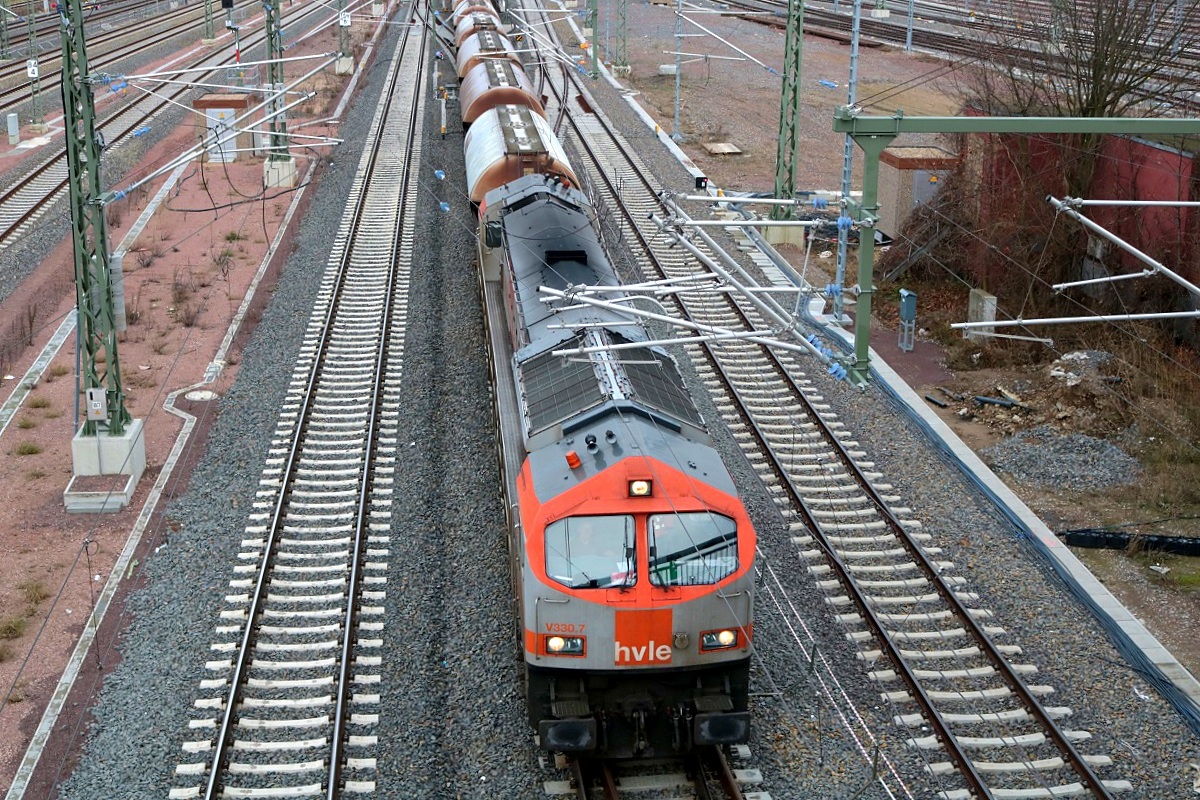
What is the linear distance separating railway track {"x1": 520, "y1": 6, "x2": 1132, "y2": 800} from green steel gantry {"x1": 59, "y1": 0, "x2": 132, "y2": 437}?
7690 millimetres

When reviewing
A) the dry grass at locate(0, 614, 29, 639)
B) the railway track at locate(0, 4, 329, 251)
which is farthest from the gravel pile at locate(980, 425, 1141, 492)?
the railway track at locate(0, 4, 329, 251)

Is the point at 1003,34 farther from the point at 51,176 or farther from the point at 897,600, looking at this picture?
the point at 51,176

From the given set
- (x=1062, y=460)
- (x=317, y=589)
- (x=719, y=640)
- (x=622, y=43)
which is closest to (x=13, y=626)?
(x=317, y=589)

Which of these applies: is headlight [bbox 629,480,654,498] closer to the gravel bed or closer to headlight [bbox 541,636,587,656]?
headlight [bbox 541,636,587,656]

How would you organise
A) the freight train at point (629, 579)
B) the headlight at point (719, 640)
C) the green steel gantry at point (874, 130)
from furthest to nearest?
the green steel gantry at point (874, 130), the headlight at point (719, 640), the freight train at point (629, 579)

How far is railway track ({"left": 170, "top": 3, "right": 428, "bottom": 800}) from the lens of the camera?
1189 cm

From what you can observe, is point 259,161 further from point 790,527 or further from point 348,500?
point 790,527

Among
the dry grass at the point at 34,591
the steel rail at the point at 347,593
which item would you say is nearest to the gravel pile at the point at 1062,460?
the steel rail at the point at 347,593

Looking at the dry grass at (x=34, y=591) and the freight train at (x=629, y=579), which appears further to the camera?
the dry grass at (x=34, y=591)

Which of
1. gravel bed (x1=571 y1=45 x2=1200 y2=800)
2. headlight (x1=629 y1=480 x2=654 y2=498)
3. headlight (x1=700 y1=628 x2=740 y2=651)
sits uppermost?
headlight (x1=629 y1=480 x2=654 y2=498)

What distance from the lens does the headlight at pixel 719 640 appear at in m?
11.1

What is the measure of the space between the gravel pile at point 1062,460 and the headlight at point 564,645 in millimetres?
10096

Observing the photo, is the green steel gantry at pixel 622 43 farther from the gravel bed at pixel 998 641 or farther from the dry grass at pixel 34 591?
the dry grass at pixel 34 591

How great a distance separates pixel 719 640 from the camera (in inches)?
441
